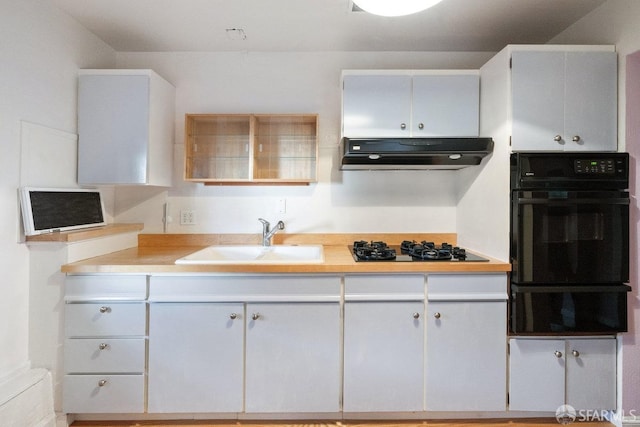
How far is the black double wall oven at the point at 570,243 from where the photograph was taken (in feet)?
5.55

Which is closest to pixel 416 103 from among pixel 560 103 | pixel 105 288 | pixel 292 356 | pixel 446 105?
pixel 446 105

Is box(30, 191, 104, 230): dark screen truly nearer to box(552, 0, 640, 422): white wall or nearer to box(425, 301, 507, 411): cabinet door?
box(425, 301, 507, 411): cabinet door

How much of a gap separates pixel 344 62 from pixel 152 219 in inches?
71.3

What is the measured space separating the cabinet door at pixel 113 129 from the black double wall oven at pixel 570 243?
2.18m

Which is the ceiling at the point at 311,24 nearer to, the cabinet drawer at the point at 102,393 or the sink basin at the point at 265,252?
the sink basin at the point at 265,252

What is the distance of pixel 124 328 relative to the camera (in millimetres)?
1726

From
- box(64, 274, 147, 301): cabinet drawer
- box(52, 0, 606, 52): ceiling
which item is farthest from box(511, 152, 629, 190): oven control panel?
box(64, 274, 147, 301): cabinet drawer

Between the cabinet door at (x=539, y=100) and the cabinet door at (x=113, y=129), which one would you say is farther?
the cabinet door at (x=113, y=129)

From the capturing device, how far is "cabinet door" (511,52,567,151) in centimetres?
174

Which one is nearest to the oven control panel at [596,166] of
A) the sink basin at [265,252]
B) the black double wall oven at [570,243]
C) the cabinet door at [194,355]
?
the black double wall oven at [570,243]

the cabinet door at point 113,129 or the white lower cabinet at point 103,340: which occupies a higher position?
the cabinet door at point 113,129

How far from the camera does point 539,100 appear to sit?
1.75 metres

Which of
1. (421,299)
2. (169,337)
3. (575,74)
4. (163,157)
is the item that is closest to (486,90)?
(575,74)

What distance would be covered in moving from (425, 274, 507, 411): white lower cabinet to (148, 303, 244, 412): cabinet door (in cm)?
103
